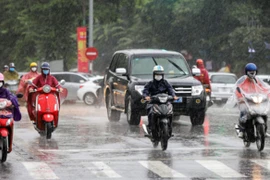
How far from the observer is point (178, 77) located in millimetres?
23719

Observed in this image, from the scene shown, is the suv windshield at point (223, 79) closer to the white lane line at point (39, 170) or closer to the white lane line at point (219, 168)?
the white lane line at point (219, 168)

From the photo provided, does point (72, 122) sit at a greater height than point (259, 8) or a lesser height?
lesser

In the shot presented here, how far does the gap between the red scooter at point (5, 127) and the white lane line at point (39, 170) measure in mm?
383

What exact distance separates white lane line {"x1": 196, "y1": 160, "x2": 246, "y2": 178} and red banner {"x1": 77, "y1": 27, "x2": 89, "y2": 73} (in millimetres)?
36537

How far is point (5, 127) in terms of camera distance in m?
14.9

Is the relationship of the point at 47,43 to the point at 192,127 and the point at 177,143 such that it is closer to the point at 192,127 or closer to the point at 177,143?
the point at 192,127

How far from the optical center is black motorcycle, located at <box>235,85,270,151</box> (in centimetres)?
1658

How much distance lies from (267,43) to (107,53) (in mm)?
28602

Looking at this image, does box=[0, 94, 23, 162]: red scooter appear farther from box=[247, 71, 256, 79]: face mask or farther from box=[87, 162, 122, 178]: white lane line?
box=[247, 71, 256, 79]: face mask

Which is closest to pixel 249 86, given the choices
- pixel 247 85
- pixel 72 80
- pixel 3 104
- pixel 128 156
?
pixel 247 85

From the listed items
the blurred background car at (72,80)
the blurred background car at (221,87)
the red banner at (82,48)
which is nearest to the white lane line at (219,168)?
the blurred background car at (221,87)

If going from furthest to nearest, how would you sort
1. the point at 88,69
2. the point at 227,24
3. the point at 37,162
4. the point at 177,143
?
the point at 227,24, the point at 88,69, the point at 177,143, the point at 37,162

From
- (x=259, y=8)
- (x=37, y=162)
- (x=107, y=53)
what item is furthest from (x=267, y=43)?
(x=37, y=162)

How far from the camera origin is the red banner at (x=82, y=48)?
51344 mm
